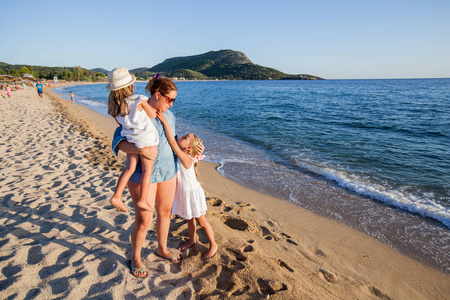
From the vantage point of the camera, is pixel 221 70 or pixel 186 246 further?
pixel 221 70

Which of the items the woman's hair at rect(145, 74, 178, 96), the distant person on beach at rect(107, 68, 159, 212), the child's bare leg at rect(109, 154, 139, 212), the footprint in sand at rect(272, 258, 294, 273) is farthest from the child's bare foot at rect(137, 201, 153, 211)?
the footprint in sand at rect(272, 258, 294, 273)

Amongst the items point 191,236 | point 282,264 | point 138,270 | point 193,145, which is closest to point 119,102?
point 193,145

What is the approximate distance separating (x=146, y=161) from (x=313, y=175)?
5389 millimetres

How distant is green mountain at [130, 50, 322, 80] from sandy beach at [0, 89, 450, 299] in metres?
134

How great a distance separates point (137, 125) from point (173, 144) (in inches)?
16.1

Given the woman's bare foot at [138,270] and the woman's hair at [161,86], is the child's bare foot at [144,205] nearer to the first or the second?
the woman's bare foot at [138,270]

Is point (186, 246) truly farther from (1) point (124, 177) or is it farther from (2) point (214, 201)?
(2) point (214, 201)

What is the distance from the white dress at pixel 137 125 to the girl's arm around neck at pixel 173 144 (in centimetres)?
14

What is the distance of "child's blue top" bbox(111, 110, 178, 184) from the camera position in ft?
7.41

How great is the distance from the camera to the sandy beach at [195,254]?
7.91 feet

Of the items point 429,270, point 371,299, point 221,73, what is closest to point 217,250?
point 371,299

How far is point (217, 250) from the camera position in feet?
10.1

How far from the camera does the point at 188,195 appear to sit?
8.89 feet

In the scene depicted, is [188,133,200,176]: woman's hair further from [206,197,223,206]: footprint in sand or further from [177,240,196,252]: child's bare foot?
[206,197,223,206]: footprint in sand
